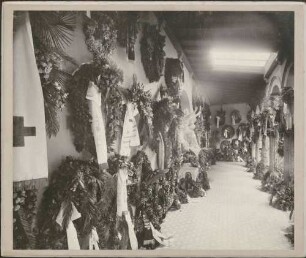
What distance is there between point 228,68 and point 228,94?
0.77ft

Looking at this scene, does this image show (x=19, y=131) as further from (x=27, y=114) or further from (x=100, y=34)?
(x=100, y=34)

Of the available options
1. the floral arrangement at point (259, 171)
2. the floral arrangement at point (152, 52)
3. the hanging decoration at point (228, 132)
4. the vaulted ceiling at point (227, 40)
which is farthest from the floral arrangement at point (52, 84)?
the floral arrangement at point (259, 171)

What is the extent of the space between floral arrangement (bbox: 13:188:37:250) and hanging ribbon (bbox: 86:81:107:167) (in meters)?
0.57

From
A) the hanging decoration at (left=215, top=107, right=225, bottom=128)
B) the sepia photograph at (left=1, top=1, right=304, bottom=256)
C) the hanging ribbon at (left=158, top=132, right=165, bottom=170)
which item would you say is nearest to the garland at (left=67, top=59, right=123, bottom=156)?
the sepia photograph at (left=1, top=1, right=304, bottom=256)

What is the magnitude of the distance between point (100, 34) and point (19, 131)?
980 millimetres

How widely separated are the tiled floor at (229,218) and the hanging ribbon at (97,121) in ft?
2.89

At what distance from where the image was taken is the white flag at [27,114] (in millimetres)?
2756

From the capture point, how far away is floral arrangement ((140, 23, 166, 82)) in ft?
10.3

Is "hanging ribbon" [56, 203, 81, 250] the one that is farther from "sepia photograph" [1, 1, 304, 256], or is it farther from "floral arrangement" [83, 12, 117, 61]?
"floral arrangement" [83, 12, 117, 61]

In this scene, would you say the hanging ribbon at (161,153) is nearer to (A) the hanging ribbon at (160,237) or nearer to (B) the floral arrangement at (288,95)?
(A) the hanging ribbon at (160,237)

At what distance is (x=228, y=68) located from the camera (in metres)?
3.31

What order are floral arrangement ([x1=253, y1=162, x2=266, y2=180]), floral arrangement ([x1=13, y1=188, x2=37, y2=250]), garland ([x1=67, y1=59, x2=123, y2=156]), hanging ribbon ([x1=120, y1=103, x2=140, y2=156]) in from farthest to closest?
floral arrangement ([x1=253, y1=162, x2=266, y2=180]), hanging ribbon ([x1=120, y1=103, x2=140, y2=156]), garland ([x1=67, y1=59, x2=123, y2=156]), floral arrangement ([x1=13, y1=188, x2=37, y2=250])

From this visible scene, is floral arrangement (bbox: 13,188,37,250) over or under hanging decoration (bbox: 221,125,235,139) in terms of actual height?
under

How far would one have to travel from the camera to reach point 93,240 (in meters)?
3.05
